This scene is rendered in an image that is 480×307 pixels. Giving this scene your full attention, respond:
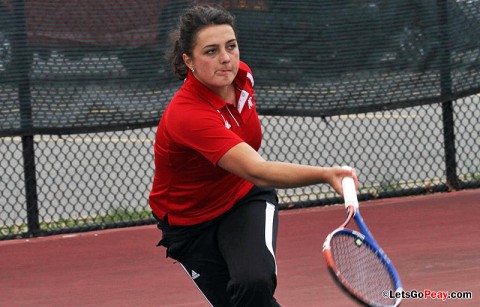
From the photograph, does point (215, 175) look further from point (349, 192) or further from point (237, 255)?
point (349, 192)

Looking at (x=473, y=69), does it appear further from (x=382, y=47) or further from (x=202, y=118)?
(x=202, y=118)

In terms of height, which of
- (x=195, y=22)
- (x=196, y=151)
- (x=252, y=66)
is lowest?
(x=252, y=66)

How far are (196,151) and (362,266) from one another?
2.72 feet

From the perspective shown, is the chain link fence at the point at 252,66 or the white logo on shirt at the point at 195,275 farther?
the chain link fence at the point at 252,66

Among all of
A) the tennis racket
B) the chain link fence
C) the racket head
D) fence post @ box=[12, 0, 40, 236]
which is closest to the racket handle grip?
the tennis racket

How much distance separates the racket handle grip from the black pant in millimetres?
673

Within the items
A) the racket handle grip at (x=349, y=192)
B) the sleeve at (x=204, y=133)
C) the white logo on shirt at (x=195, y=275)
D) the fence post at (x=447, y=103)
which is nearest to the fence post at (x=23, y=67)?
the fence post at (x=447, y=103)

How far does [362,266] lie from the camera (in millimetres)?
3633

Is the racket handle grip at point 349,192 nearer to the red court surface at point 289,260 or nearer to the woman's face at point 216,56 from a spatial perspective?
the woman's face at point 216,56

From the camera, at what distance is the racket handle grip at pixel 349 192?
10.9 ft

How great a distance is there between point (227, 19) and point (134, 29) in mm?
3384

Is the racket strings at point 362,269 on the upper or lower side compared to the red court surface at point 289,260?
upper

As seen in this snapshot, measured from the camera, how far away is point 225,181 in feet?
13.9

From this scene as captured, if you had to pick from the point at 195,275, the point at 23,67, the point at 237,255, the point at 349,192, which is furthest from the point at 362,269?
the point at 23,67
